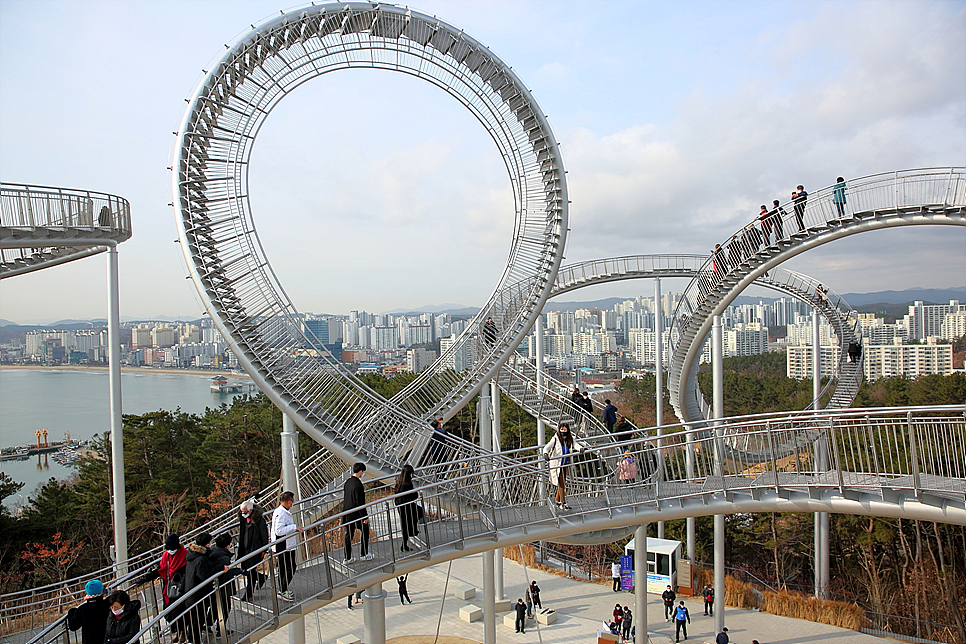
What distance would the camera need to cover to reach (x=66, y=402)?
38250 millimetres

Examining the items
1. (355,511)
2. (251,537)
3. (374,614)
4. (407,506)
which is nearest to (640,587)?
(374,614)

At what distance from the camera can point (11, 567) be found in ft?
63.8

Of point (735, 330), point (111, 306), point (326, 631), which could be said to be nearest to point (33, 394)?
point (326, 631)

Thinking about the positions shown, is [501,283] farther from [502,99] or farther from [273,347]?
[273,347]

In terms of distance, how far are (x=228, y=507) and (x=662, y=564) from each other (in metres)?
14.9

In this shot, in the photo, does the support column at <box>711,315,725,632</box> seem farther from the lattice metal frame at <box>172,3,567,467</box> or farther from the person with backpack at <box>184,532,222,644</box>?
the person with backpack at <box>184,532,222,644</box>

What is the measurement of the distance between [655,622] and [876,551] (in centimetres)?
995

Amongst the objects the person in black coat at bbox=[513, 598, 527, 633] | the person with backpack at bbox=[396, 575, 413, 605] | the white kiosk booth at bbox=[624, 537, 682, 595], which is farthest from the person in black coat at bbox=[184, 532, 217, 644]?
the white kiosk booth at bbox=[624, 537, 682, 595]

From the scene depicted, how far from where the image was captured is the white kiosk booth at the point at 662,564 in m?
19.2

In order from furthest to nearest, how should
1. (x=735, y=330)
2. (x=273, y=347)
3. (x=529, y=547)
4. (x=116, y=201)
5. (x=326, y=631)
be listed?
1. (x=735, y=330)
2. (x=529, y=547)
3. (x=326, y=631)
4. (x=116, y=201)
5. (x=273, y=347)

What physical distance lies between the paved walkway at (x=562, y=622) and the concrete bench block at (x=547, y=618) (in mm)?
151

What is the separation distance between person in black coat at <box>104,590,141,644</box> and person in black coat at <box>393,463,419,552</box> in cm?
309

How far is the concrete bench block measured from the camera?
1725cm

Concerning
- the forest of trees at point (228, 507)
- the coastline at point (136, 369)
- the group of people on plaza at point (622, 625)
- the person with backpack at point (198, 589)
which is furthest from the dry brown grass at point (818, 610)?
the coastline at point (136, 369)
